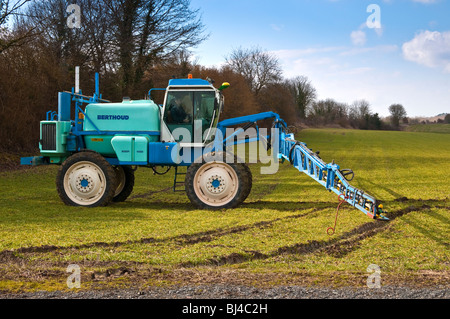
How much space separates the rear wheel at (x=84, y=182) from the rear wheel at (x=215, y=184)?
1.87 meters

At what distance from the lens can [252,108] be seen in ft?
146

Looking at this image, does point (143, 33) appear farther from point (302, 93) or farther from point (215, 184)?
point (302, 93)

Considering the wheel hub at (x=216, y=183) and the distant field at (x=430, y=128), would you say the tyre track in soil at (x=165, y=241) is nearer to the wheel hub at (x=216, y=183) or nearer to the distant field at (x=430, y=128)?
the wheel hub at (x=216, y=183)

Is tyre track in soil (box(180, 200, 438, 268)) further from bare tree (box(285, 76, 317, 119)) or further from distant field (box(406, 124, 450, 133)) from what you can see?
distant field (box(406, 124, 450, 133))

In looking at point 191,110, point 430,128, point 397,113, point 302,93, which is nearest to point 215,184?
point 191,110

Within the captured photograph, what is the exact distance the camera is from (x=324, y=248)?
286 inches

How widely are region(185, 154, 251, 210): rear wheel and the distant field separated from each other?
90749mm

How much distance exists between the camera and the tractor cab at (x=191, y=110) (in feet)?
36.1

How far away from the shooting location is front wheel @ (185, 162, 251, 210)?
1064 centimetres

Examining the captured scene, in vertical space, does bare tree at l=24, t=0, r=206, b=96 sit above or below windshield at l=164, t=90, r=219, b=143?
above

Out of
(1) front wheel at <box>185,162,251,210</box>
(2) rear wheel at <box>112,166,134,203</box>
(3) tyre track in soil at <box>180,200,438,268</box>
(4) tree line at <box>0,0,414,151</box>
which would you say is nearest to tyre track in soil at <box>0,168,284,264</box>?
(3) tyre track in soil at <box>180,200,438,268</box>

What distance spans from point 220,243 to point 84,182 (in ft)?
16.0
